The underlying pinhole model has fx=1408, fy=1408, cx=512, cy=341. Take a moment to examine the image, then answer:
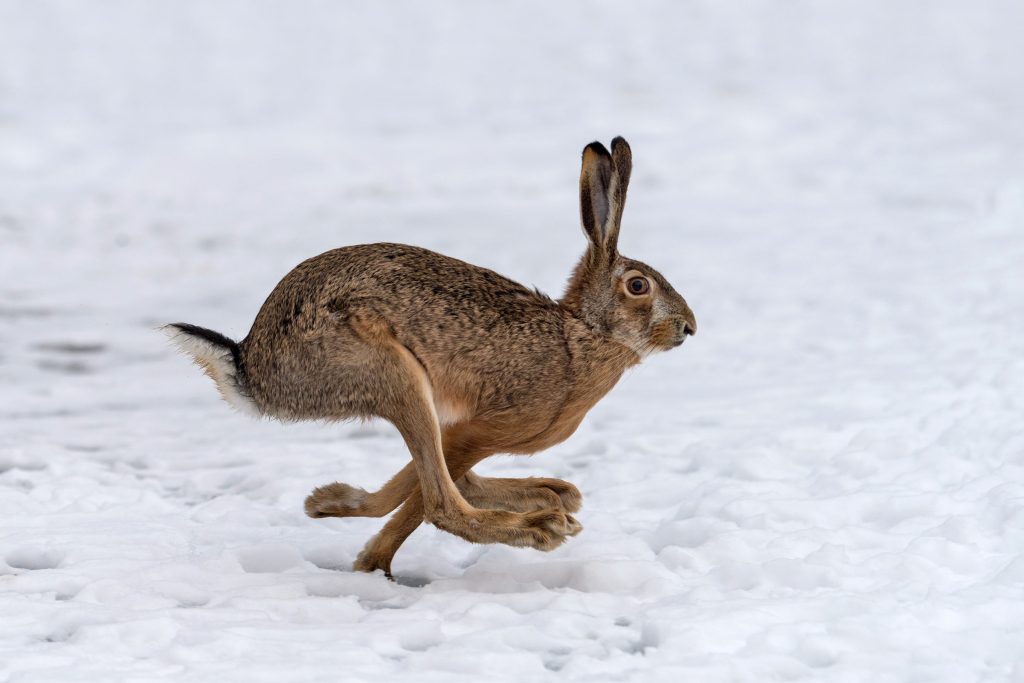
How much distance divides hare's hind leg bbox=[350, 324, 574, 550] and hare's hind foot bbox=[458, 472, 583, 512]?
1.32 ft

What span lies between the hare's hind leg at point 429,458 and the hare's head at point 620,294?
760 mm

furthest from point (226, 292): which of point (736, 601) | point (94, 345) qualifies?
point (736, 601)

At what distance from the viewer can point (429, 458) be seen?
4.85 metres

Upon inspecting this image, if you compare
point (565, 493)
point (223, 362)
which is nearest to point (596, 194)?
point (565, 493)

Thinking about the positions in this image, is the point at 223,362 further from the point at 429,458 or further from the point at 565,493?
the point at 565,493

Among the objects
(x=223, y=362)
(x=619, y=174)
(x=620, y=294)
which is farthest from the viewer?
(x=620, y=294)

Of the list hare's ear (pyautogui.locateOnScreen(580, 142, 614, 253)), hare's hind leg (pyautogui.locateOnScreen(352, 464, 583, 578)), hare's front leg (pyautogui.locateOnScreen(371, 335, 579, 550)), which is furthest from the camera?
hare's hind leg (pyautogui.locateOnScreen(352, 464, 583, 578))

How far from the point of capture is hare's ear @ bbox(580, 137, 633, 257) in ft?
16.9

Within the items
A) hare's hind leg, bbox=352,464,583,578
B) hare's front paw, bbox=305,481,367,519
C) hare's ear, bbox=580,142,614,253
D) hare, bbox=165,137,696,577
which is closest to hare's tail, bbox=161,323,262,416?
hare, bbox=165,137,696,577

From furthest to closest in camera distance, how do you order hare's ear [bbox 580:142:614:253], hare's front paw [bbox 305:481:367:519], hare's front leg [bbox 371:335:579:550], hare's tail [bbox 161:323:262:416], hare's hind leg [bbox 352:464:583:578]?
hare's front paw [bbox 305:481:367:519] < hare's hind leg [bbox 352:464:583:578] < hare's ear [bbox 580:142:614:253] < hare's tail [bbox 161:323:262:416] < hare's front leg [bbox 371:335:579:550]

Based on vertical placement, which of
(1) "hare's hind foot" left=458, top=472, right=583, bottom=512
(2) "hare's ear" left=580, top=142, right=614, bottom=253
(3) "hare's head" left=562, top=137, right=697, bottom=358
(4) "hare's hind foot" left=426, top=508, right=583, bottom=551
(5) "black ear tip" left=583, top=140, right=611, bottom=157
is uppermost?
(5) "black ear tip" left=583, top=140, right=611, bottom=157

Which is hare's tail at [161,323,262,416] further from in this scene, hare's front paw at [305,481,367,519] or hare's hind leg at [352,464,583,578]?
hare's hind leg at [352,464,583,578]

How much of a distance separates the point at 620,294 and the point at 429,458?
1024mm

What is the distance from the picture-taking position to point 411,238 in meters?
12.4
